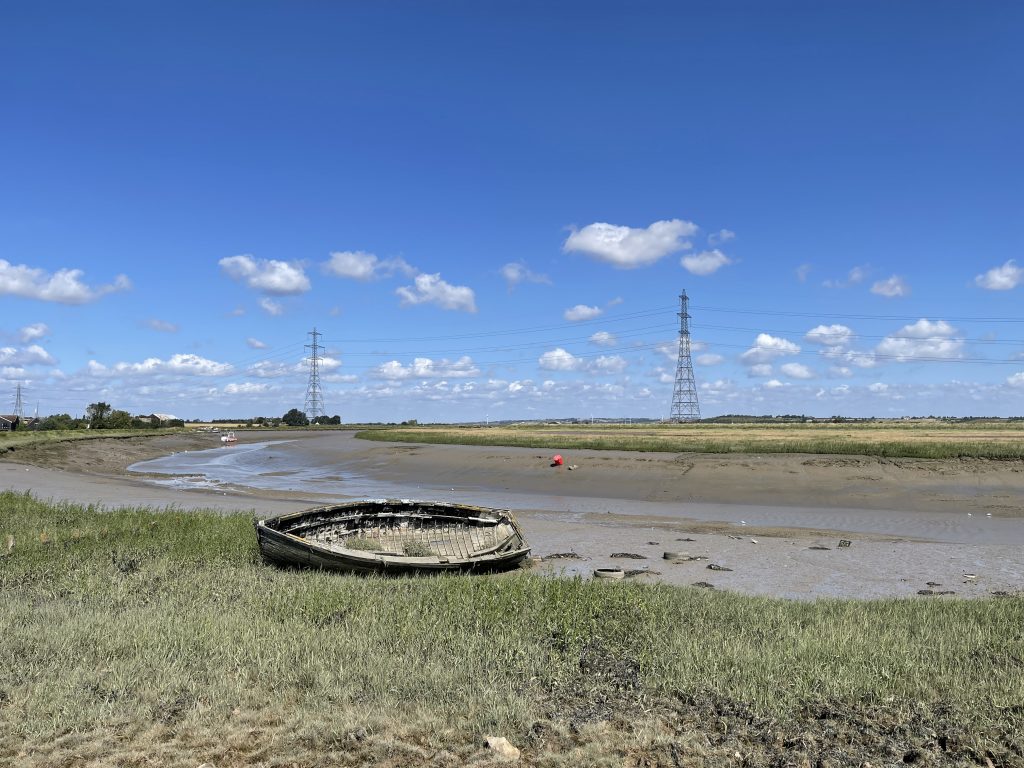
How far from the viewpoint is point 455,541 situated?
1706 cm

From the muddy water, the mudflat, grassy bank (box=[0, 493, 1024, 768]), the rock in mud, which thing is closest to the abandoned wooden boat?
the mudflat

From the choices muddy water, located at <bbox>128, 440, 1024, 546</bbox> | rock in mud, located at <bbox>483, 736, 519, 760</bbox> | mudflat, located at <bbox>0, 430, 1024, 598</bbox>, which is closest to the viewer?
rock in mud, located at <bbox>483, 736, 519, 760</bbox>

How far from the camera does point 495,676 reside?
7531 mm

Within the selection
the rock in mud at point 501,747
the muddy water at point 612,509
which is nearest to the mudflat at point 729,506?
the muddy water at point 612,509

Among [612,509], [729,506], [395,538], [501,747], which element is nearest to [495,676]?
[501,747]

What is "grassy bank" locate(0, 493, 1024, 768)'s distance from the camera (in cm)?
605

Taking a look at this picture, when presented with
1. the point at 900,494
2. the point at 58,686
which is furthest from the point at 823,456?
the point at 58,686

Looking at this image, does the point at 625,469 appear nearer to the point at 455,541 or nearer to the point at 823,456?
the point at 823,456

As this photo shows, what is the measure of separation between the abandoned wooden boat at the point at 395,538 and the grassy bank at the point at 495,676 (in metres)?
1.68

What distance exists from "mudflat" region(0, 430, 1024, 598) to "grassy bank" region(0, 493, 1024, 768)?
393 cm

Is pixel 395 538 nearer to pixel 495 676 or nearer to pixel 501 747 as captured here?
pixel 495 676

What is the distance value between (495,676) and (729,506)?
2118 cm

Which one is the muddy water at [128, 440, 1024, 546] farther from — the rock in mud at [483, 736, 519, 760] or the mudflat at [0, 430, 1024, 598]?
the rock in mud at [483, 736, 519, 760]

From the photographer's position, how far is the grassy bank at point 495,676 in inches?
238
